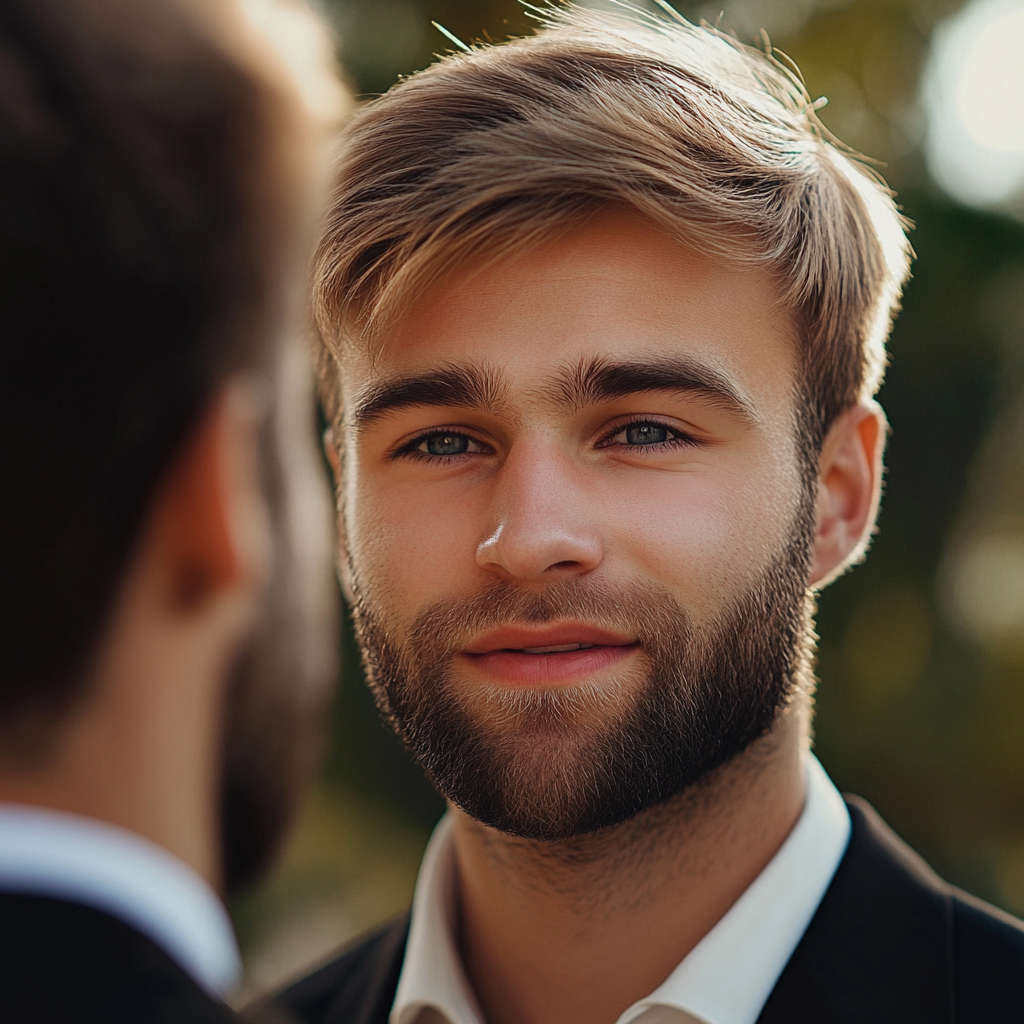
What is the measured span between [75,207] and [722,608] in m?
1.79

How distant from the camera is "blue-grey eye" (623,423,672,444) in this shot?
8.43 feet

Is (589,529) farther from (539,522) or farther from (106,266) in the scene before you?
(106,266)

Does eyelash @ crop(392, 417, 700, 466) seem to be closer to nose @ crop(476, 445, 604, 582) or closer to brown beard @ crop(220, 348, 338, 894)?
nose @ crop(476, 445, 604, 582)

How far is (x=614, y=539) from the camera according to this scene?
2.45 m

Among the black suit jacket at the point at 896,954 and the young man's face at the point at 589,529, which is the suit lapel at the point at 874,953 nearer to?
the black suit jacket at the point at 896,954

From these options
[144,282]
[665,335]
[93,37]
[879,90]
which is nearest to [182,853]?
[144,282]

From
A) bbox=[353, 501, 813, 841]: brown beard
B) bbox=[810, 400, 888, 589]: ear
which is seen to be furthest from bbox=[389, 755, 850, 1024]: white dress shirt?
bbox=[810, 400, 888, 589]: ear

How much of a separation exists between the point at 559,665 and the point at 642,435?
58 centimetres

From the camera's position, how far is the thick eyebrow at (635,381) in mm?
2461

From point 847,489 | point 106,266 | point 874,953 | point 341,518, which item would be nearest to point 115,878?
point 106,266

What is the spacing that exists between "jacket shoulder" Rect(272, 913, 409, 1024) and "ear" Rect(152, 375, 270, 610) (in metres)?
2.16

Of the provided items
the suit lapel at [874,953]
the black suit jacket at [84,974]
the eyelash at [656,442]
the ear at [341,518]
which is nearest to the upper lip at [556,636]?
the eyelash at [656,442]

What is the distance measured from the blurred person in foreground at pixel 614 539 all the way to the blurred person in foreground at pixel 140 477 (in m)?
1.19

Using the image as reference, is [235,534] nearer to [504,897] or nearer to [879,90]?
[504,897]
